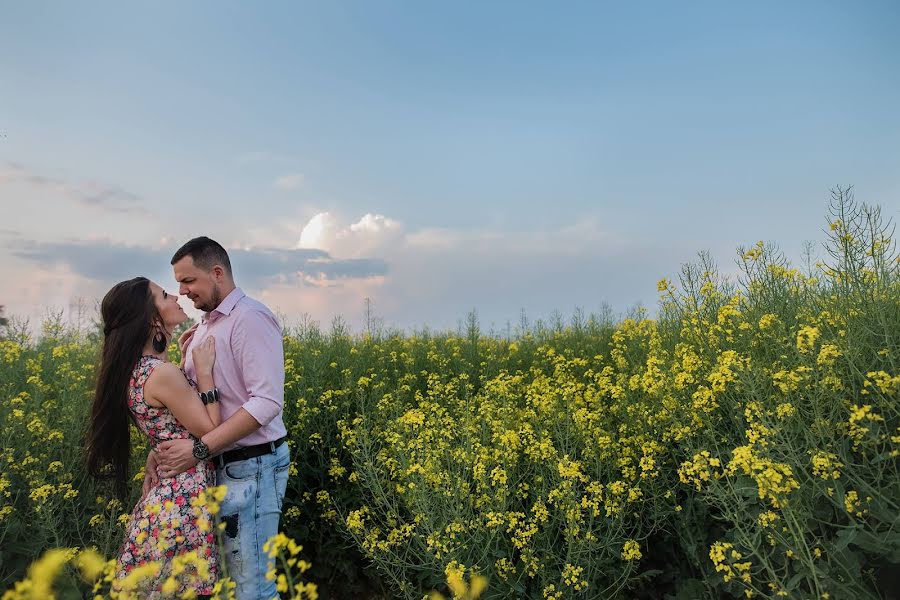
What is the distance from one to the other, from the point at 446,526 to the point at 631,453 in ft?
4.89

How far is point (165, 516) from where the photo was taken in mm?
2766

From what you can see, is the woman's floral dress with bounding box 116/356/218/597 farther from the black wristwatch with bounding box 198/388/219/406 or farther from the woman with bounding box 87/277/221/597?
the black wristwatch with bounding box 198/388/219/406

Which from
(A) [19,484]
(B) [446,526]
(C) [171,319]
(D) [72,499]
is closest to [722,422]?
(B) [446,526]

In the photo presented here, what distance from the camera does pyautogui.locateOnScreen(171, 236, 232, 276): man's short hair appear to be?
3.17 m

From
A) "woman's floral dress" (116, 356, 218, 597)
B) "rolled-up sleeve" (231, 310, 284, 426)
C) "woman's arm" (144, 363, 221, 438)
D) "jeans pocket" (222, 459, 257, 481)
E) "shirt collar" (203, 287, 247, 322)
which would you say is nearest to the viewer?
"woman's floral dress" (116, 356, 218, 597)

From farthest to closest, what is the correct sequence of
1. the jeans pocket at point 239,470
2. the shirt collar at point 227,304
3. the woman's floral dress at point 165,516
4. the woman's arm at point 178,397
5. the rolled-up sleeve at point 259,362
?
the shirt collar at point 227,304, the jeans pocket at point 239,470, the rolled-up sleeve at point 259,362, the woman's arm at point 178,397, the woman's floral dress at point 165,516

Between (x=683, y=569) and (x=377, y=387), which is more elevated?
(x=377, y=387)

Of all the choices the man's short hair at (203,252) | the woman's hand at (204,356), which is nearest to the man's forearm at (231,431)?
the woman's hand at (204,356)

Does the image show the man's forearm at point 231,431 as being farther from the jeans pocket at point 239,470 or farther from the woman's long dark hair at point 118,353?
the woman's long dark hair at point 118,353

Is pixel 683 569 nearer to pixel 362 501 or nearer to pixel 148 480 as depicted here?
pixel 362 501

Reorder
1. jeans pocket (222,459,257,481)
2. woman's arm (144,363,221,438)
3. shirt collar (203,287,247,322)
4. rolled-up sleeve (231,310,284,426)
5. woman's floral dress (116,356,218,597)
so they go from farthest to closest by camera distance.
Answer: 1. shirt collar (203,287,247,322)
2. jeans pocket (222,459,257,481)
3. rolled-up sleeve (231,310,284,426)
4. woman's arm (144,363,221,438)
5. woman's floral dress (116,356,218,597)

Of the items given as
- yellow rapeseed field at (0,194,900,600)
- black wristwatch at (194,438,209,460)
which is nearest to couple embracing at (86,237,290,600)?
black wristwatch at (194,438,209,460)

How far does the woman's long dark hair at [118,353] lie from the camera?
9.61ft

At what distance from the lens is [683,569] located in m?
4.03
